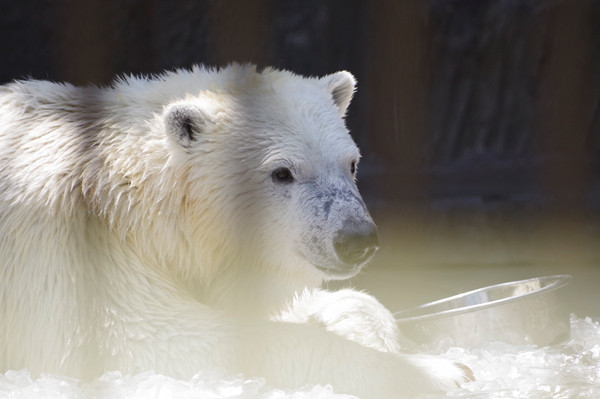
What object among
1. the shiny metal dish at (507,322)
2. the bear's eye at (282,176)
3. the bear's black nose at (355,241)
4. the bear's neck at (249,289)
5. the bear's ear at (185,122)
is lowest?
the bear's neck at (249,289)

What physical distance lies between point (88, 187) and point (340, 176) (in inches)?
30.2

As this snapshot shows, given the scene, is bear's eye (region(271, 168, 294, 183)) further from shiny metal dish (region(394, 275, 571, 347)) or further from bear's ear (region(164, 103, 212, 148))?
shiny metal dish (region(394, 275, 571, 347))

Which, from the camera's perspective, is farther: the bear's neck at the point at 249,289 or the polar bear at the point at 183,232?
the bear's neck at the point at 249,289

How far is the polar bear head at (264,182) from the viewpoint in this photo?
2408 mm

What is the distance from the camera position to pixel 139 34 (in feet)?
16.9

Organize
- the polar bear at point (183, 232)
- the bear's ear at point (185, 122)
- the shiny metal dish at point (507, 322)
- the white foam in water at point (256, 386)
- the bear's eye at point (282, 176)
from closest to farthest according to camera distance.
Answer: the white foam in water at point (256, 386), the polar bear at point (183, 232), the bear's ear at point (185, 122), the bear's eye at point (282, 176), the shiny metal dish at point (507, 322)

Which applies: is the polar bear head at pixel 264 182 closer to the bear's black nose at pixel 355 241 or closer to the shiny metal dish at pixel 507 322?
the bear's black nose at pixel 355 241

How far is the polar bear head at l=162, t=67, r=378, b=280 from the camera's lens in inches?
94.8

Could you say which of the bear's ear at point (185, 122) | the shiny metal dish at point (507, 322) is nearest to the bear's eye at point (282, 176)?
the bear's ear at point (185, 122)

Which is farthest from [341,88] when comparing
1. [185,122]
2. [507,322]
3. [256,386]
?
[256,386]

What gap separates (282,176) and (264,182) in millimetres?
59

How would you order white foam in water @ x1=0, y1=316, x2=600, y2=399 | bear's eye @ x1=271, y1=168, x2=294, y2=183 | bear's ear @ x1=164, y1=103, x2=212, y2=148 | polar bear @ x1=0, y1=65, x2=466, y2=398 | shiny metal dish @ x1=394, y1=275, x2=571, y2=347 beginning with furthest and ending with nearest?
shiny metal dish @ x1=394, y1=275, x2=571, y2=347 → bear's eye @ x1=271, y1=168, x2=294, y2=183 → bear's ear @ x1=164, y1=103, x2=212, y2=148 → polar bear @ x1=0, y1=65, x2=466, y2=398 → white foam in water @ x1=0, y1=316, x2=600, y2=399

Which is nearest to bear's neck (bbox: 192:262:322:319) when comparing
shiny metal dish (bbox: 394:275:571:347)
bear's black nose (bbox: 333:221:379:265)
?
bear's black nose (bbox: 333:221:379:265)

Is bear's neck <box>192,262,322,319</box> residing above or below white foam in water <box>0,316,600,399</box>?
above
